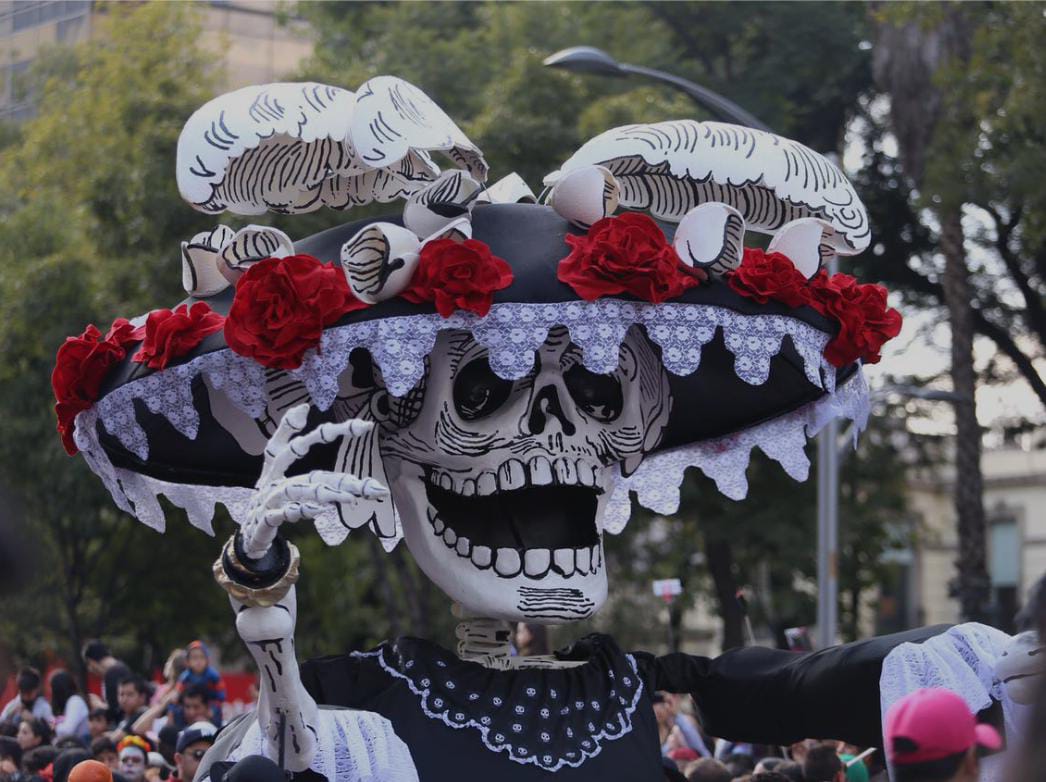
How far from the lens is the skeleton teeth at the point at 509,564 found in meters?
4.92

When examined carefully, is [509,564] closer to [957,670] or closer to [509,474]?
[509,474]

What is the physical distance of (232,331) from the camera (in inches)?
182

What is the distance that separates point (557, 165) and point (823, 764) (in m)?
11.1

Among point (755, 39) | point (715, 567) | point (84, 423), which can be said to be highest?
point (755, 39)

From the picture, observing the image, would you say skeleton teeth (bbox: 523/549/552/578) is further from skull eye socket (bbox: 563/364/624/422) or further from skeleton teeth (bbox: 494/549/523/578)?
skull eye socket (bbox: 563/364/624/422)

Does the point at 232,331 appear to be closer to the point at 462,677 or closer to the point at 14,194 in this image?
the point at 462,677

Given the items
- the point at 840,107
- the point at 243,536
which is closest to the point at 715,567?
the point at 840,107

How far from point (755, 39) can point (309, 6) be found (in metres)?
5.27

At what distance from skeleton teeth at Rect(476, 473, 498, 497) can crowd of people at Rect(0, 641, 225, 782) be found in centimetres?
234

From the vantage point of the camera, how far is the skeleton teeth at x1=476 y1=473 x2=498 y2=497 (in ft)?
16.0

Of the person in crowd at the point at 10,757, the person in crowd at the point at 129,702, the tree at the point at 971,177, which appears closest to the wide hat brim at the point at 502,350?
the person in crowd at the point at 10,757

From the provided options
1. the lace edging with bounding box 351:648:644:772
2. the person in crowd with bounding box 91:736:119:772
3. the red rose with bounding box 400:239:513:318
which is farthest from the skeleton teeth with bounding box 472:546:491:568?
the person in crowd with bounding box 91:736:119:772

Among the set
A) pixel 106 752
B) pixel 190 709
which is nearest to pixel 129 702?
pixel 190 709

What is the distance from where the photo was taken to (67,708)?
11.0 meters
